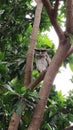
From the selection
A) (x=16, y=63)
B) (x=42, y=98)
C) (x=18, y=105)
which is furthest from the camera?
(x=16, y=63)

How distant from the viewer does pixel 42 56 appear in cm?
400

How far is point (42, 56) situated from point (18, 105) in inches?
55.6

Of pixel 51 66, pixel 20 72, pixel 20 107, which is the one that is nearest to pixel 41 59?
pixel 20 72

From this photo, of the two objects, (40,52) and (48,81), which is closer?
(48,81)

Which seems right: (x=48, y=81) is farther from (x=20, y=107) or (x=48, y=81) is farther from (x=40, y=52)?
(x=40, y=52)

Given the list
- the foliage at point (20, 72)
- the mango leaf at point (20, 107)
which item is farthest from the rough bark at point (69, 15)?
the mango leaf at point (20, 107)

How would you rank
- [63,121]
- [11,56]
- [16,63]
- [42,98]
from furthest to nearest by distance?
[11,56] → [16,63] → [63,121] → [42,98]

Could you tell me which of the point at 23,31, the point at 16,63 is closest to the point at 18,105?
the point at 16,63

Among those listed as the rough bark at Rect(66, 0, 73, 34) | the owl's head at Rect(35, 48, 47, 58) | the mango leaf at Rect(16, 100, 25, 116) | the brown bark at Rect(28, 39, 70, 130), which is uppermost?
the owl's head at Rect(35, 48, 47, 58)

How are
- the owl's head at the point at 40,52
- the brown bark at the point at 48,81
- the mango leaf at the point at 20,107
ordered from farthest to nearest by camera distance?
the owl's head at the point at 40,52 → the brown bark at the point at 48,81 → the mango leaf at the point at 20,107

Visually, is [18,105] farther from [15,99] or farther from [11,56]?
[11,56]

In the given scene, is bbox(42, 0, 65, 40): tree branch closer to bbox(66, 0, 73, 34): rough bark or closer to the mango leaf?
bbox(66, 0, 73, 34): rough bark

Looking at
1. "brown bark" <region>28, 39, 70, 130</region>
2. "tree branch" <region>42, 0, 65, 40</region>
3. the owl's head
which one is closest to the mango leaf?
"brown bark" <region>28, 39, 70, 130</region>

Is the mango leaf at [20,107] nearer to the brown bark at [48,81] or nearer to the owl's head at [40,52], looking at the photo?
the brown bark at [48,81]
